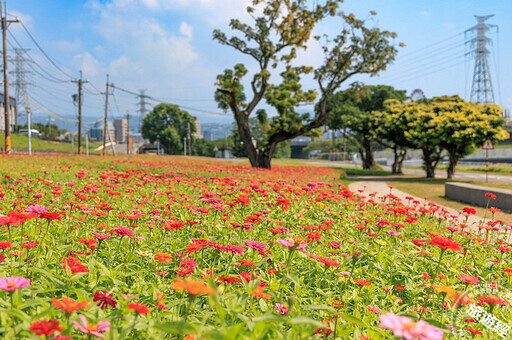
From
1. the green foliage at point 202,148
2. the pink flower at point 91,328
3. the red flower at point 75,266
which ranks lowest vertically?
the red flower at point 75,266

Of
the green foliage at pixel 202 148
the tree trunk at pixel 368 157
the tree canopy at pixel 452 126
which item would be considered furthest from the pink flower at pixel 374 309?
the green foliage at pixel 202 148

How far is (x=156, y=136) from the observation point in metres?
71.2

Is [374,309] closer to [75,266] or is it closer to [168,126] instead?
[75,266]

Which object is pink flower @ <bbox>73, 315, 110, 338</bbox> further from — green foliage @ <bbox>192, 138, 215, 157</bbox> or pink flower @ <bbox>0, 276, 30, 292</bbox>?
green foliage @ <bbox>192, 138, 215, 157</bbox>

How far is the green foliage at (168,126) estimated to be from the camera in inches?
2744

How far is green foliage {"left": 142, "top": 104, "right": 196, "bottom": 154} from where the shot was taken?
229 feet

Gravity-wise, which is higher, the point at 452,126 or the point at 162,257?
the point at 452,126

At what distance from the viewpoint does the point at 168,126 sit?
235 feet

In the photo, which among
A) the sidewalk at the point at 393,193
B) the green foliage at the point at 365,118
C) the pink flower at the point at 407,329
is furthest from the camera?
the green foliage at the point at 365,118

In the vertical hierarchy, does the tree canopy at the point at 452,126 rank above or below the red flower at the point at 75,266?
above

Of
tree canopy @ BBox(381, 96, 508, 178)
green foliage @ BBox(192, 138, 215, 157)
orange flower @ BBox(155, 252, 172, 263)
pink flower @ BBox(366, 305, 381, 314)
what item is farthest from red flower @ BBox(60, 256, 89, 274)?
green foliage @ BBox(192, 138, 215, 157)

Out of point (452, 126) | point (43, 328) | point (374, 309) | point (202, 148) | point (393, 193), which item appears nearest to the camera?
point (43, 328)

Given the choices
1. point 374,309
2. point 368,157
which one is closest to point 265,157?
point 368,157

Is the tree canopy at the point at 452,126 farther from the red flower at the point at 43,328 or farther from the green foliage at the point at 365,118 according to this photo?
the red flower at the point at 43,328
